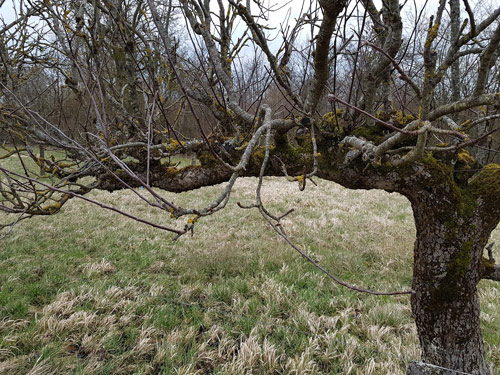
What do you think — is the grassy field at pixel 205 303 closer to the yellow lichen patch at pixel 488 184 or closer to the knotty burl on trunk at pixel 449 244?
the knotty burl on trunk at pixel 449 244

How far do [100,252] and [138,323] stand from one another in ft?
8.92

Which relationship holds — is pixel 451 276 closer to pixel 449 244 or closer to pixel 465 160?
pixel 449 244

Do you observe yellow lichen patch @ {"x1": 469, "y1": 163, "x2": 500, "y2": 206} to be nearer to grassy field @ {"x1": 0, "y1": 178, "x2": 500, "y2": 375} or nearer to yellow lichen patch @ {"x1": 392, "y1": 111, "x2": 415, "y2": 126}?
yellow lichen patch @ {"x1": 392, "y1": 111, "x2": 415, "y2": 126}

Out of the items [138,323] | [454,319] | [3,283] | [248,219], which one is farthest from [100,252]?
[454,319]

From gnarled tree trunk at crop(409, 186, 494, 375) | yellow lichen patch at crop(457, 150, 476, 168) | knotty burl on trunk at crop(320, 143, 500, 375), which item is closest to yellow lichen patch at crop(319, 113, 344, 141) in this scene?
knotty burl on trunk at crop(320, 143, 500, 375)

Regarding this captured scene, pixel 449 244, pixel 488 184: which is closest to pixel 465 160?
pixel 488 184

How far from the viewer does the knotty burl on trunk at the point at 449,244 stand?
2.20 metres

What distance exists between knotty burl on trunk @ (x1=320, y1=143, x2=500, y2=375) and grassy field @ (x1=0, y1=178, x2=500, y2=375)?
901 mm

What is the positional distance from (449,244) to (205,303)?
10.1 feet

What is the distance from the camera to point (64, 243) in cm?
621

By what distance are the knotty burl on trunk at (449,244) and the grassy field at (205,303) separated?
901 millimetres

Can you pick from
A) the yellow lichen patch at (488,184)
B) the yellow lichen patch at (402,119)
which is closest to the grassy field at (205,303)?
the yellow lichen patch at (488,184)

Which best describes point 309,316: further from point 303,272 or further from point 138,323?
point 138,323

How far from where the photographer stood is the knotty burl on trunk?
7.22 feet
